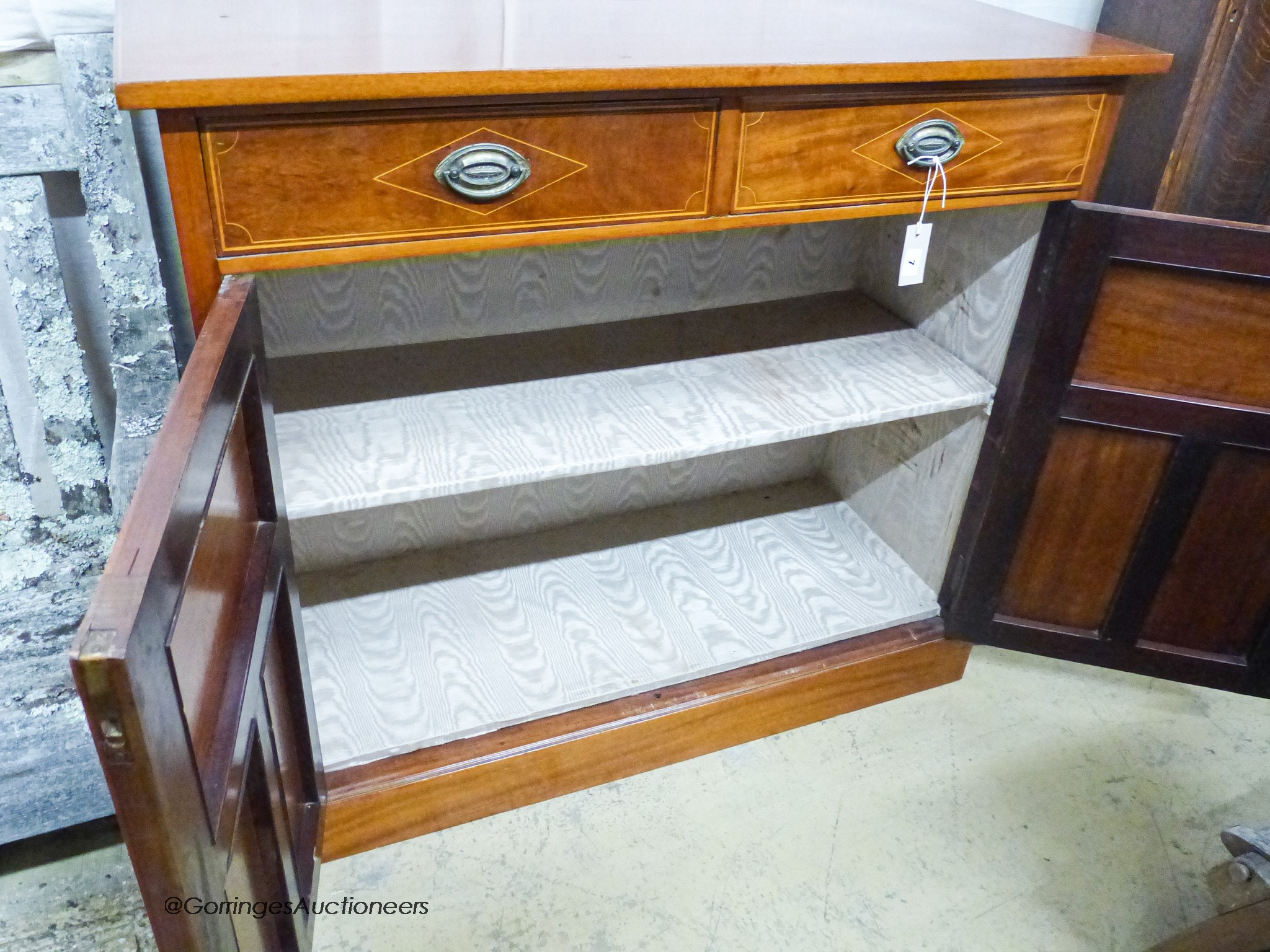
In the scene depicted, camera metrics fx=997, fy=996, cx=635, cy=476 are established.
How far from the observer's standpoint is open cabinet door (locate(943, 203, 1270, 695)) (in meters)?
1.14

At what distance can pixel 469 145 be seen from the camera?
0.89m

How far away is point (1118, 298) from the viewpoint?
1.16 metres

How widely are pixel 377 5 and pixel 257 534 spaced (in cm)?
58

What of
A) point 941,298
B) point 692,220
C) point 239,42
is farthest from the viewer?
point 941,298

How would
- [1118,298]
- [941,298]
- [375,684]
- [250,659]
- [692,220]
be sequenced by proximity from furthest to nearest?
1. [941,298]
2. [375,684]
3. [1118,298]
4. [692,220]
5. [250,659]

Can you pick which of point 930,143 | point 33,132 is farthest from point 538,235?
point 33,132

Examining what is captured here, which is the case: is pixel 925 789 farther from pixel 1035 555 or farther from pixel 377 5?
pixel 377 5

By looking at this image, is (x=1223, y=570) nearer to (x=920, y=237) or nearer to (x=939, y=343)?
(x=939, y=343)

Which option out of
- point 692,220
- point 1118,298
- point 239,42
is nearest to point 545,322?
point 692,220

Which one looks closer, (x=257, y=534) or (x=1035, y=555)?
(x=257, y=534)

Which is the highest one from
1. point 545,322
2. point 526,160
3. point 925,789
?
point 526,160

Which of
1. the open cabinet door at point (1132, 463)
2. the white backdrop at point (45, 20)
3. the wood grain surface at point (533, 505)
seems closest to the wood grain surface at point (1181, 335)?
the open cabinet door at point (1132, 463)

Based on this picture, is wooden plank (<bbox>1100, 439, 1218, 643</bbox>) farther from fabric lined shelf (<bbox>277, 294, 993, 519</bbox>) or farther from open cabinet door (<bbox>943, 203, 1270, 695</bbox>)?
fabric lined shelf (<bbox>277, 294, 993, 519</bbox>)

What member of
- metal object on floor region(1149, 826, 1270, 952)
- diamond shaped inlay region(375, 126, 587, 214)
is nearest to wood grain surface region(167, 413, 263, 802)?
diamond shaped inlay region(375, 126, 587, 214)
